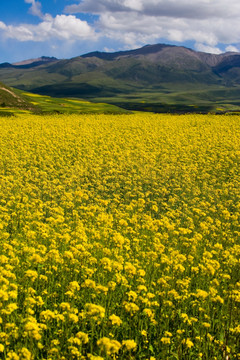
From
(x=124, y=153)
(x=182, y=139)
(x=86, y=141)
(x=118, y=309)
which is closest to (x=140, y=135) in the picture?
(x=182, y=139)

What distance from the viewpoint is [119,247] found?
7.73m

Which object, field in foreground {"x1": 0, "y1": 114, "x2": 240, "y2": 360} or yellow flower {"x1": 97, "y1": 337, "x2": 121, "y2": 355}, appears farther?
field in foreground {"x1": 0, "y1": 114, "x2": 240, "y2": 360}

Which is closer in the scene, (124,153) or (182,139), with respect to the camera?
(124,153)

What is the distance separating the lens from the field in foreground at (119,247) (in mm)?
5211

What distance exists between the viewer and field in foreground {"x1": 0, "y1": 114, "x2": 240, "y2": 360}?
17.1 ft

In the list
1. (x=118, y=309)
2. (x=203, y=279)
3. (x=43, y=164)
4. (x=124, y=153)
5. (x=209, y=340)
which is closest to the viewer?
(x=209, y=340)

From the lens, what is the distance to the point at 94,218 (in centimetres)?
1051

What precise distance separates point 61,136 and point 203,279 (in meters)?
20.1

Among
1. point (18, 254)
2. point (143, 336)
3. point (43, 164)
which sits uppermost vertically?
point (43, 164)

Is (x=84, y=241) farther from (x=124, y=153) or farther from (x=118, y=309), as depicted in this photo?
(x=124, y=153)

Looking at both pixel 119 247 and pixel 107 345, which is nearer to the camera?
pixel 107 345

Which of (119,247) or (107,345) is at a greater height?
(119,247)

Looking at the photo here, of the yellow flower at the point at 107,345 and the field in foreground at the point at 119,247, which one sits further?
the field in foreground at the point at 119,247

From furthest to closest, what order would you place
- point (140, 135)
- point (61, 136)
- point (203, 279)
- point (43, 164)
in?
point (140, 135), point (61, 136), point (43, 164), point (203, 279)
